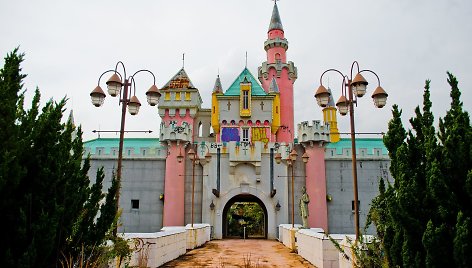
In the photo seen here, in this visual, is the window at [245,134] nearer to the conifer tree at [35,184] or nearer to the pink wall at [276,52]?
the pink wall at [276,52]

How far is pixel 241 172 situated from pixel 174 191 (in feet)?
14.2

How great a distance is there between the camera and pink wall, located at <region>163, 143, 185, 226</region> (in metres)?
22.9

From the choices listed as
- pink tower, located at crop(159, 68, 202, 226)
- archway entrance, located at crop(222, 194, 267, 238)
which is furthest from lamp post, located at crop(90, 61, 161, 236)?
archway entrance, located at crop(222, 194, 267, 238)

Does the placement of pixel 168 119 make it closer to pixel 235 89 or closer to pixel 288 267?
pixel 235 89

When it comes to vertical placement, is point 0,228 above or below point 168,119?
Result: below

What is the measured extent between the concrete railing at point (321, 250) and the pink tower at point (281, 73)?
15.2 meters

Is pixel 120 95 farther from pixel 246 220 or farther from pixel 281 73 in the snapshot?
pixel 246 220

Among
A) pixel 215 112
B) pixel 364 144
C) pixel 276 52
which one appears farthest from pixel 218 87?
pixel 364 144

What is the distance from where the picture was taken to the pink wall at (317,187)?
22.6 meters

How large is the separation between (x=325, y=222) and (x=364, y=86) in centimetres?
1513

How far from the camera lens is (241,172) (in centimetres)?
2388

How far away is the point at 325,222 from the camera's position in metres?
22.7

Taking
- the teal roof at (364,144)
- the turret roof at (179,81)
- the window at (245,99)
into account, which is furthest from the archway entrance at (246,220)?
the turret roof at (179,81)

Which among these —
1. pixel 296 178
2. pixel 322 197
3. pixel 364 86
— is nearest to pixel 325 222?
pixel 322 197
